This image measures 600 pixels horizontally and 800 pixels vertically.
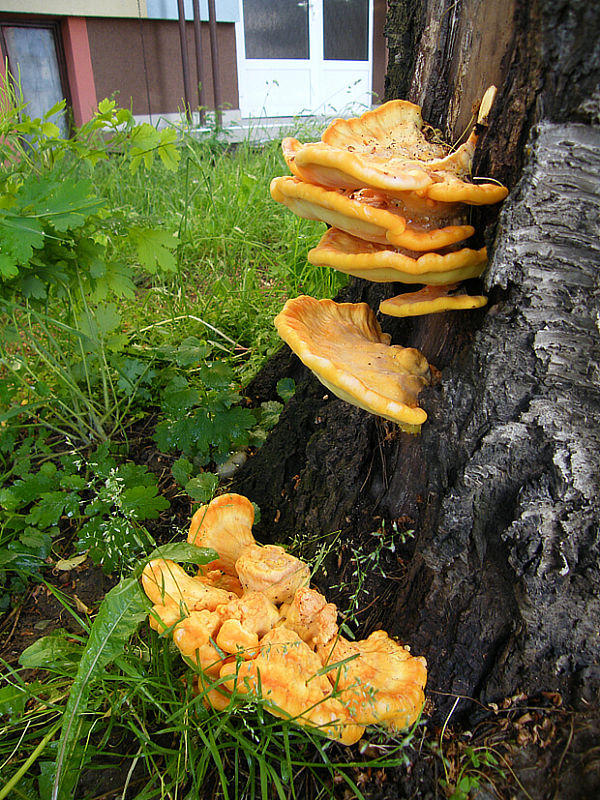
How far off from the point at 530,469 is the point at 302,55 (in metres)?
8.78

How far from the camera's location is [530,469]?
1403 millimetres

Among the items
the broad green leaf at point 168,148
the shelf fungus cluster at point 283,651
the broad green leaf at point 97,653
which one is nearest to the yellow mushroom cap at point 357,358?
the shelf fungus cluster at point 283,651

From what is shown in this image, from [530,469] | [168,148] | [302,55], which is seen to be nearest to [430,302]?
[530,469]

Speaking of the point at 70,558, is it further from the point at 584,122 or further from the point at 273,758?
the point at 584,122

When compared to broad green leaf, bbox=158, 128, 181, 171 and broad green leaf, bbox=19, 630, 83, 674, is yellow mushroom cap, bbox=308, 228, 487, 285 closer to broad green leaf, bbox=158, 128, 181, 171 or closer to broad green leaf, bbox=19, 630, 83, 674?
broad green leaf, bbox=19, 630, 83, 674

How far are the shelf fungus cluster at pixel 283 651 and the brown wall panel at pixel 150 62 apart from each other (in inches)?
287

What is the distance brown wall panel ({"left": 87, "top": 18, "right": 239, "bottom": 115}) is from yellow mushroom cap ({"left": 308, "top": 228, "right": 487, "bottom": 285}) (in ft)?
22.7

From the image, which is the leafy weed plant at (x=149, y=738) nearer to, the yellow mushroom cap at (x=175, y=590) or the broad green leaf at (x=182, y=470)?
the yellow mushroom cap at (x=175, y=590)

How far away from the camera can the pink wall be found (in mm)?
6980

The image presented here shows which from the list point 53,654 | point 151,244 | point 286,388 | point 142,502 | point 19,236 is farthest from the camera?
point 286,388

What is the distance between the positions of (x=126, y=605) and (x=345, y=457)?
824 millimetres

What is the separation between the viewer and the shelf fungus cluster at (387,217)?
124 cm

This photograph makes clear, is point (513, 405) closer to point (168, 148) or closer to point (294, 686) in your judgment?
point (294, 686)

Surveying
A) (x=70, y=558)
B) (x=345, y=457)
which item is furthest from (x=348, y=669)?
(x=70, y=558)
